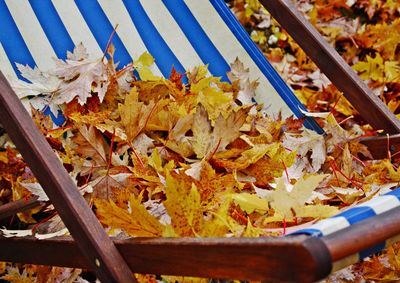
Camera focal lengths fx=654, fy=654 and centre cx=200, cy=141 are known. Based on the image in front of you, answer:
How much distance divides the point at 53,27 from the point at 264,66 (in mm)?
653

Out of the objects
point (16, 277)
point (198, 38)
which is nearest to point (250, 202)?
point (16, 277)

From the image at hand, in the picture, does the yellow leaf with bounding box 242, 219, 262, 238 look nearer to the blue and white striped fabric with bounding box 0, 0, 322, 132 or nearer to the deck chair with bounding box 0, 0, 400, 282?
the deck chair with bounding box 0, 0, 400, 282

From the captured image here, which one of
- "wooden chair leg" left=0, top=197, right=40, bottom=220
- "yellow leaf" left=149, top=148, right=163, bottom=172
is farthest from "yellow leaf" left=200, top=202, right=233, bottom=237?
"wooden chair leg" left=0, top=197, right=40, bottom=220

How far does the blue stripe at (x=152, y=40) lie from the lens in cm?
202

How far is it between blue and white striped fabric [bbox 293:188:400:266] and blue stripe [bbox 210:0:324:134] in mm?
873

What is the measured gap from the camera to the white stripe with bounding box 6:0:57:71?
1.87m

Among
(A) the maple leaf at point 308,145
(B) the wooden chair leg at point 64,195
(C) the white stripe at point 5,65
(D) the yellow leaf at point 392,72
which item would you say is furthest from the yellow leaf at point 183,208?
(D) the yellow leaf at point 392,72

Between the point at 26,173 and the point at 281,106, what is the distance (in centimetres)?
78

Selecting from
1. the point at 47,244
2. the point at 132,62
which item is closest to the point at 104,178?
the point at 47,244

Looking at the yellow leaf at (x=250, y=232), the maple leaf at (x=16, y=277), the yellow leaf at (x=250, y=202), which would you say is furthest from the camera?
the maple leaf at (x=16, y=277)

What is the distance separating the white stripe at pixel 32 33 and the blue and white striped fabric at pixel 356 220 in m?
1.10

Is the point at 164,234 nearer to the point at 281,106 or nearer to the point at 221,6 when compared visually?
the point at 281,106

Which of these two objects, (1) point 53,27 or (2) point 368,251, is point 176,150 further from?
(2) point 368,251

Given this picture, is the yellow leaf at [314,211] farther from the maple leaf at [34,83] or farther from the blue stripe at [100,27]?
the blue stripe at [100,27]
